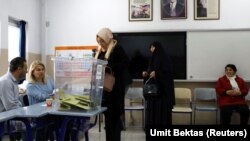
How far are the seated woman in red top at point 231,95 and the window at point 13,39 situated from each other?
361cm

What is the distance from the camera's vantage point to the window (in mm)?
5305

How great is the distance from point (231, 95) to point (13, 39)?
12.8ft

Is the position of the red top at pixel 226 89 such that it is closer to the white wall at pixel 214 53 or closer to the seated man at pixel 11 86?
the white wall at pixel 214 53

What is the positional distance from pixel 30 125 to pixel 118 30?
366cm

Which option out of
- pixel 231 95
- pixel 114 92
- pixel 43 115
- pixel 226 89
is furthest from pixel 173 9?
pixel 43 115

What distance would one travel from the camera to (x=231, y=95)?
513cm

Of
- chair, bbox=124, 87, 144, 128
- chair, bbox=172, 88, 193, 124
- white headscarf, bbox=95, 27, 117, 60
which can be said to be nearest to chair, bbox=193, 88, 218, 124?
chair, bbox=172, 88, 193, 124

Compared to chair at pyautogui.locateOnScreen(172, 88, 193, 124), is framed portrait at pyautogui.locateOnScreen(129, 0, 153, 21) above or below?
above

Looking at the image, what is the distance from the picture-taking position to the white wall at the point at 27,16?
480cm

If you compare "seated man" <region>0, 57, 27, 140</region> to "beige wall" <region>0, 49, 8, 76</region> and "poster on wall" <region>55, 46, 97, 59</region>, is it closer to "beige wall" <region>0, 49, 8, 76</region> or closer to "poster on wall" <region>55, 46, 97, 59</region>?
"beige wall" <region>0, 49, 8, 76</region>

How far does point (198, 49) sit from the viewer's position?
Answer: 5727 millimetres

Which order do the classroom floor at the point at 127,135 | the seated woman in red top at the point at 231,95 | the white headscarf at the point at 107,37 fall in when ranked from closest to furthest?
1. the white headscarf at the point at 107,37
2. the classroom floor at the point at 127,135
3. the seated woman in red top at the point at 231,95

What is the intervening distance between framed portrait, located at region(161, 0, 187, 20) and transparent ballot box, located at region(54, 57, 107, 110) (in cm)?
349

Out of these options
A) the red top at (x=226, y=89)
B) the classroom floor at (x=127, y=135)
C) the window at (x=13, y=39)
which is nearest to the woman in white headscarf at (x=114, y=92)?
the classroom floor at (x=127, y=135)
